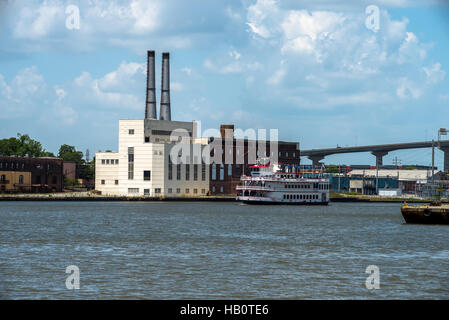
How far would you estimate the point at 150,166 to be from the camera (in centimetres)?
14950

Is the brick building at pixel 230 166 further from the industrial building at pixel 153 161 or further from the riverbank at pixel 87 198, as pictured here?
the riverbank at pixel 87 198

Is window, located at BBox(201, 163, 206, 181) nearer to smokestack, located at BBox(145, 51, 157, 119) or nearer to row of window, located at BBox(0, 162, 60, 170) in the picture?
smokestack, located at BBox(145, 51, 157, 119)

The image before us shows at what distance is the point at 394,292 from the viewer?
32781mm

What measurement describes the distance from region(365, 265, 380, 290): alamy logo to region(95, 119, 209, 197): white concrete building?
366ft

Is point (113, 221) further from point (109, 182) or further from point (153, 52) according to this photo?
point (153, 52)

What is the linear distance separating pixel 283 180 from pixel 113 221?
56.2m

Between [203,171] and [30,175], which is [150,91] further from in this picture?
[30,175]

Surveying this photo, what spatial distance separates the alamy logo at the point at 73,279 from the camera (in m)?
33.0

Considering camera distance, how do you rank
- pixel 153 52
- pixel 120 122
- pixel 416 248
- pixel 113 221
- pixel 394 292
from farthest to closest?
1. pixel 153 52
2. pixel 120 122
3. pixel 113 221
4. pixel 416 248
5. pixel 394 292

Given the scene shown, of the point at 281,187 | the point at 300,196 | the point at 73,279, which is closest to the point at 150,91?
the point at 281,187

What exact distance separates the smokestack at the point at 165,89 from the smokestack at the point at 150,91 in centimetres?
209

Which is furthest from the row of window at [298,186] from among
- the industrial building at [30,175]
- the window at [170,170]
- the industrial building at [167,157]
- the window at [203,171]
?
the industrial building at [30,175]
